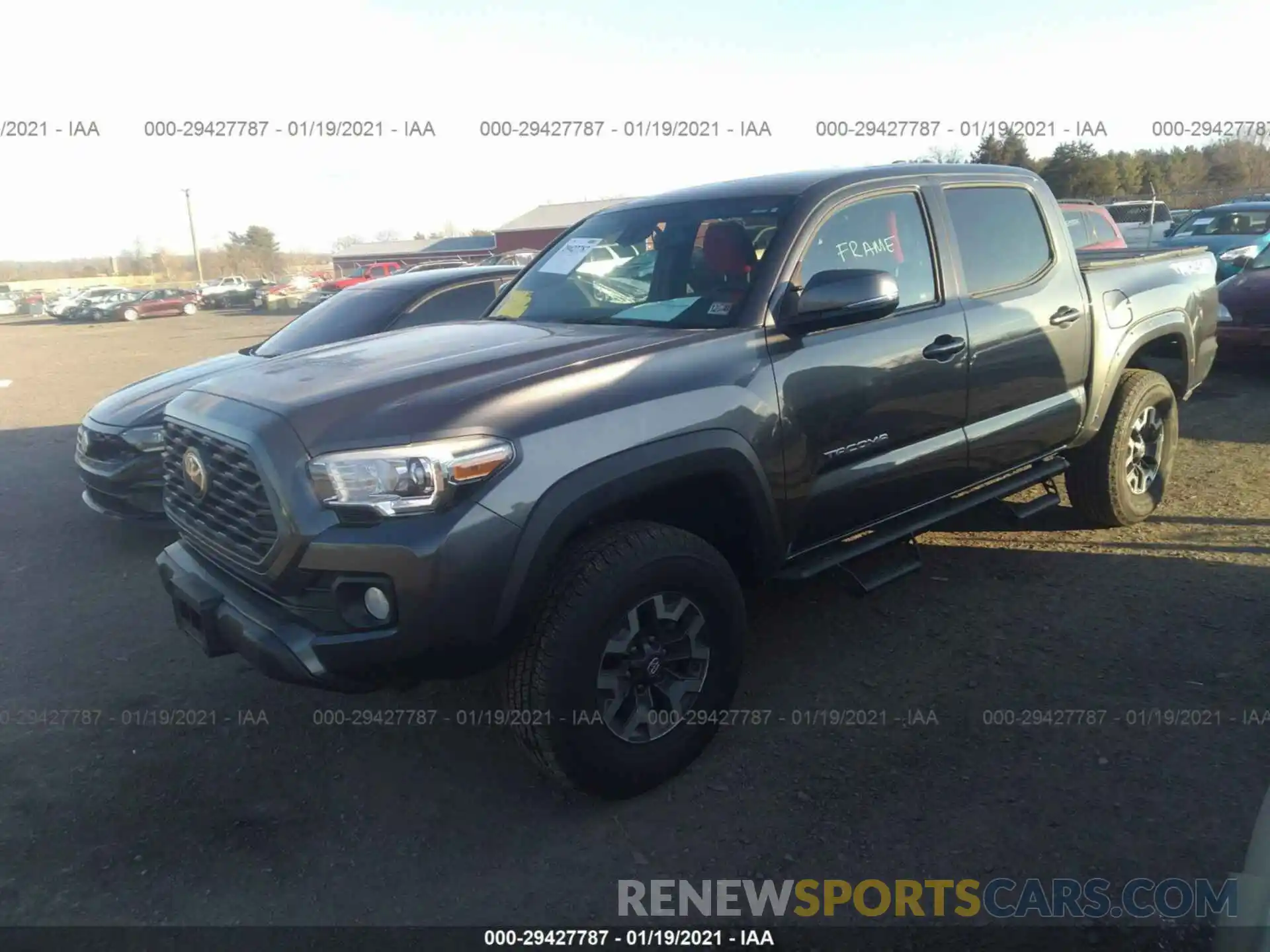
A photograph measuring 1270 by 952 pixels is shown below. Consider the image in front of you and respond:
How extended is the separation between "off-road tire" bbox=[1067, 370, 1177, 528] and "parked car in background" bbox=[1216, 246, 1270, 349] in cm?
441

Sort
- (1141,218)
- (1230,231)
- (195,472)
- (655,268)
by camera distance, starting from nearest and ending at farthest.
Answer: (195,472), (655,268), (1230,231), (1141,218)

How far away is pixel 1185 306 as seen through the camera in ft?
17.5

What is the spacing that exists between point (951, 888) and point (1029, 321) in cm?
268

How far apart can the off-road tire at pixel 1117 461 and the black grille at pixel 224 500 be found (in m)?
4.20

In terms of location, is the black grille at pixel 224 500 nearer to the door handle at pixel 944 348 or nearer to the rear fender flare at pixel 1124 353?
the door handle at pixel 944 348

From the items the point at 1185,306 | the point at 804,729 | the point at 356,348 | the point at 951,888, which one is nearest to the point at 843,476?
the point at 804,729

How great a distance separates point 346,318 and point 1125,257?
16.3 feet

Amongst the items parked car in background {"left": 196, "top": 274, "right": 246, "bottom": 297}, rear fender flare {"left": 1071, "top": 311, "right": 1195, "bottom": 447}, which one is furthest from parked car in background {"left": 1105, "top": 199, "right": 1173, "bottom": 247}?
parked car in background {"left": 196, "top": 274, "right": 246, "bottom": 297}

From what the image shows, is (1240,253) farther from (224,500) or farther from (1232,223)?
(224,500)

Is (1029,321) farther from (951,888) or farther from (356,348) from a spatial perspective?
(356,348)

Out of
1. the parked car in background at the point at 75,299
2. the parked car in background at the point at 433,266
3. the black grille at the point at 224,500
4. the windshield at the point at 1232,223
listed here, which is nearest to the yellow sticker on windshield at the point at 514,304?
the black grille at the point at 224,500

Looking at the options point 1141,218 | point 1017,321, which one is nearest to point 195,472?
A: point 1017,321

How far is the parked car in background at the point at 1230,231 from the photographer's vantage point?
1273 cm

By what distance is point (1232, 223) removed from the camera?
14328mm
